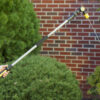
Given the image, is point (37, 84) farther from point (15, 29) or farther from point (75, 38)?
point (75, 38)

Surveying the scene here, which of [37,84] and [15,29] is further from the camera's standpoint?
[15,29]

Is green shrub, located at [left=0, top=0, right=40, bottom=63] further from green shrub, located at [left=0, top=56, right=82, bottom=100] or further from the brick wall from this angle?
the brick wall

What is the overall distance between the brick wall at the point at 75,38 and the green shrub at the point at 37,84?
4.40ft

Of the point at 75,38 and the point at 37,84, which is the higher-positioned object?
the point at 75,38

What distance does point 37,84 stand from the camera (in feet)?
11.2

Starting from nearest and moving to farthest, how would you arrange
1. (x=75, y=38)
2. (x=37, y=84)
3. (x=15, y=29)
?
(x=37, y=84), (x=15, y=29), (x=75, y=38)

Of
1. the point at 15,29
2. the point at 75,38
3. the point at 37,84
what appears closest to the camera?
the point at 37,84

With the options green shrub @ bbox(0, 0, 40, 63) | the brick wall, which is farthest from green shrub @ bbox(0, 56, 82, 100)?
the brick wall

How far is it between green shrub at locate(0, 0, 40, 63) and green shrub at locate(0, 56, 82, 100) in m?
0.55

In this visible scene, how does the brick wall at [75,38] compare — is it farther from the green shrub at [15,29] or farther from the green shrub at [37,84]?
the green shrub at [37,84]

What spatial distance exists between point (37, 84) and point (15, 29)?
3.90ft

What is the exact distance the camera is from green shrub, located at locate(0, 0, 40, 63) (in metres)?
4.02

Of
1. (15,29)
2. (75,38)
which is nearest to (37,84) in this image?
(15,29)

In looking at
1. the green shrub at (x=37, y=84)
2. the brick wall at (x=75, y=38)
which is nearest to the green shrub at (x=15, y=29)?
the green shrub at (x=37, y=84)
